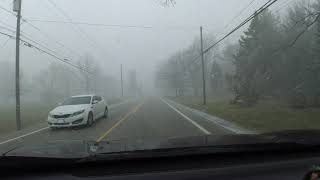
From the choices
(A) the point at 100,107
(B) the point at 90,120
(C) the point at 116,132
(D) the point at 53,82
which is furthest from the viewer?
(D) the point at 53,82

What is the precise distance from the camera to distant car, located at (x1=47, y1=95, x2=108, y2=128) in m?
18.3

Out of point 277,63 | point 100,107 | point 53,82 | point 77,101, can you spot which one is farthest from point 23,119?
point 53,82

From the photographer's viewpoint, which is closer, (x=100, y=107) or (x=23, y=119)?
(x=100, y=107)

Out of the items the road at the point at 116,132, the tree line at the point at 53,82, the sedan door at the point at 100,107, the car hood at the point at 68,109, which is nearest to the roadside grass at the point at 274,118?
the road at the point at 116,132

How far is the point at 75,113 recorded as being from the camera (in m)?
18.5

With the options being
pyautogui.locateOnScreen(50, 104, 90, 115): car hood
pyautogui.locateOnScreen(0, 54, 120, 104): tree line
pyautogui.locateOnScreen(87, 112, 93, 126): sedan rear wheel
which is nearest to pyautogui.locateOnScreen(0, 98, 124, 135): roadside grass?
pyautogui.locateOnScreen(50, 104, 90, 115): car hood

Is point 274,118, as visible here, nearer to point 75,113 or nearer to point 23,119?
point 75,113

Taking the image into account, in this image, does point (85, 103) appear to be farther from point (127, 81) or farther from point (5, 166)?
point (127, 81)

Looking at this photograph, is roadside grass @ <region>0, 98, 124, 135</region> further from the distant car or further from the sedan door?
the sedan door

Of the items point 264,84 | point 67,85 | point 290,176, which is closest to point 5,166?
point 290,176

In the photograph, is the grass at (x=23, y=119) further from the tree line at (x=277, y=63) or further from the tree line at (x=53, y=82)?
the tree line at (x=53, y=82)

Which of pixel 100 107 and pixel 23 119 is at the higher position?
pixel 100 107

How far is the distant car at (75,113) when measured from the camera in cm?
1834

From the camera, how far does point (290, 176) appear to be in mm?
3709
